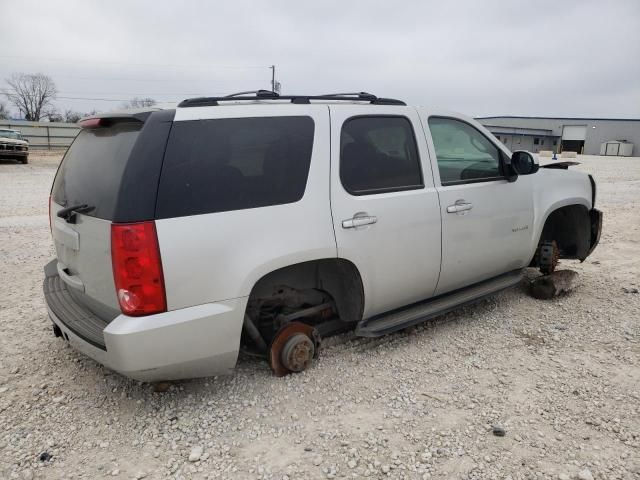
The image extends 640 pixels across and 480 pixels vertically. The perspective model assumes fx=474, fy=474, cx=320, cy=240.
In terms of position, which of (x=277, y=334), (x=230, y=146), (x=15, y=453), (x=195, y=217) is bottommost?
(x=15, y=453)

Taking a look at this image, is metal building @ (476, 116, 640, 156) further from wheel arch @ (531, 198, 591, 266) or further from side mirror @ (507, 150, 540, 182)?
side mirror @ (507, 150, 540, 182)

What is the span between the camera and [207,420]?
287 cm

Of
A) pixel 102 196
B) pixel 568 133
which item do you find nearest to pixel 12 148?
pixel 102 196

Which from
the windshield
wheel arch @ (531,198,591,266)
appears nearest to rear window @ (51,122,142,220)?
wheel arch @ (531,198,591,266)

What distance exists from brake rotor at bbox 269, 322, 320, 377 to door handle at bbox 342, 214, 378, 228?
776 mm

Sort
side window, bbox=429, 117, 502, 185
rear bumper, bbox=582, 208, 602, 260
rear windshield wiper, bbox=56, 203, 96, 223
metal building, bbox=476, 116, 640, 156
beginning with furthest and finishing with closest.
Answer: metal building, bbox=476, 116, 640, 156 < rear bumper, bbox=582, 208, 602, 260 < side window, bbox=429, 117, 502, 185 < rear windshield wiper, bbox=56, 203, 96, 223

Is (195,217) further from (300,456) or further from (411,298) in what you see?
(411,298)

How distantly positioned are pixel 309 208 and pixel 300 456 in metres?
1.45

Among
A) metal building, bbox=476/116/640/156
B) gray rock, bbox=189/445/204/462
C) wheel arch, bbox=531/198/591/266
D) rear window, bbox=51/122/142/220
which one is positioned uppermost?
metal building, bbox=476/116/640/156

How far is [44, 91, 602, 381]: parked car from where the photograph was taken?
2541 millimetres

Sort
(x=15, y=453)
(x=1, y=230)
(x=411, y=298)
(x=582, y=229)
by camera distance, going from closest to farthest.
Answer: (x=15, y=453) < (x=411, y=298) < (x=582, y=229) < (x=1, y=230)

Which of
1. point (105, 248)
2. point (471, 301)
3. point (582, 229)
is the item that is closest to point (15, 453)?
point (105, 248)

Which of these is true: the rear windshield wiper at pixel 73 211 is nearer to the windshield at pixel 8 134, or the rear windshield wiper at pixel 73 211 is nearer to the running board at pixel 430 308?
the running board at pixel 430 308

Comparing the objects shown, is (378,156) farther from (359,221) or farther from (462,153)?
(462,153)
